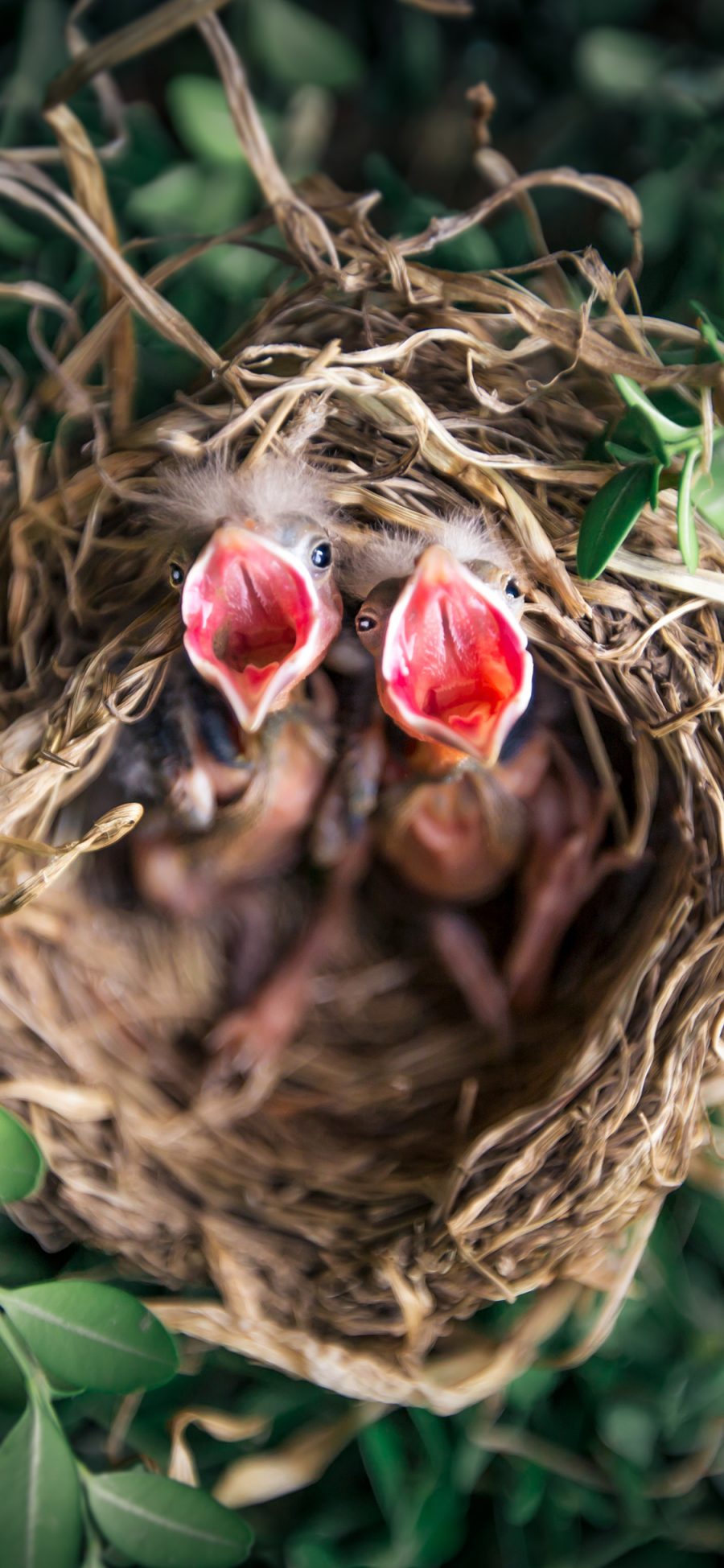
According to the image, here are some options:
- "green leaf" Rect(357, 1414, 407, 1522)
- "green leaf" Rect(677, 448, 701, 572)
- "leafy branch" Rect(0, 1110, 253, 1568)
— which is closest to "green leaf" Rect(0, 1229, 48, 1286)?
"leafy branch" Rect(0, 1110, 253, 1568)

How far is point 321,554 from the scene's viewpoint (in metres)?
0.71

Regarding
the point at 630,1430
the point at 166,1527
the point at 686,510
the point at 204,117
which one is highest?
the point at 204,117

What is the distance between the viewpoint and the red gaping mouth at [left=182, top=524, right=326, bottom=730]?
0.64m

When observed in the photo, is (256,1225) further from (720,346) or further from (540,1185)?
(720,346)

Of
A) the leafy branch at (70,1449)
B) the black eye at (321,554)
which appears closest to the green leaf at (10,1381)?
the leafy branch at (70,1449)

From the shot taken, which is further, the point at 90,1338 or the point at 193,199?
the point at 193,199

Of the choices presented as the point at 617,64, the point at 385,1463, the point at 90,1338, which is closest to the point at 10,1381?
the point at 90,1338

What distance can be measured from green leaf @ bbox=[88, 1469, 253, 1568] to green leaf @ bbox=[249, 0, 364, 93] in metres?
0.99

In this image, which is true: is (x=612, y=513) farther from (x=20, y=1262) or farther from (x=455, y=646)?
(x=20, y=1262)

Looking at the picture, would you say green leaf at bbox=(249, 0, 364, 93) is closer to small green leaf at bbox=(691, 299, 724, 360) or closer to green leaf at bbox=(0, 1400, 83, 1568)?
small green leaf at bbox=(691, 299, 724, 360)

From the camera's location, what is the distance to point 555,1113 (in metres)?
0.74

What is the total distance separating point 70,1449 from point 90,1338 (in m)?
0.08

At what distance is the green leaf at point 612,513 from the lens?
600 millimetres

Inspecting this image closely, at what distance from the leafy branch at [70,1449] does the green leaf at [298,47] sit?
0.77m
